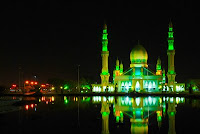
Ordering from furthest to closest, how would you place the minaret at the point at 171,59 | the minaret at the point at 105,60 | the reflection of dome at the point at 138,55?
the reflection of dome at the point at 138,55 < the minaret at the point at 105,60 < the minaret at the point at 171,59

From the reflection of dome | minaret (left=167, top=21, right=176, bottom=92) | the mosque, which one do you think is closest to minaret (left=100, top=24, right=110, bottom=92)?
the mosque

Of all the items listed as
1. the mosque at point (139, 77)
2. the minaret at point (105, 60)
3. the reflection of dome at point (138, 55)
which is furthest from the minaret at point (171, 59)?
the minaret at point (105, 60)

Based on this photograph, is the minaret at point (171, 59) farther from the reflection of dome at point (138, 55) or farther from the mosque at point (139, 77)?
the reflection of dome at point (138, 55)

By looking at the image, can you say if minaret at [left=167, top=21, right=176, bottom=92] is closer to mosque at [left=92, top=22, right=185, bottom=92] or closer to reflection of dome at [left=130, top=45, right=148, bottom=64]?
mosque at [left=92, top=22, right=185, bottom=92]

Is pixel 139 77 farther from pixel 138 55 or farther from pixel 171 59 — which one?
pixel 171 59

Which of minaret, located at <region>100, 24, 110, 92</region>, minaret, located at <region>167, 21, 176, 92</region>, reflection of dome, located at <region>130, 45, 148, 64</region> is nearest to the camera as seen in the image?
minaret, located at <region>167, 21, 176, 92</region>

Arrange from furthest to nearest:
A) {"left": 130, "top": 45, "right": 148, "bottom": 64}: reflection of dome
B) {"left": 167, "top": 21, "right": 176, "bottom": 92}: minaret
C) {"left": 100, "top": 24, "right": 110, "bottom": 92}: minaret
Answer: {"left": 130, "top": 45, "right": 148, "bottom": 64}: reflection of dome, {"left": 100, "top": 24, "right": 110, "bottom": 92}: minaret, {"left": 167, "top": 21, "right": 176, "bottom": 92}: minaret

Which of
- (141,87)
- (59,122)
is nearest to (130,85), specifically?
(141,87)

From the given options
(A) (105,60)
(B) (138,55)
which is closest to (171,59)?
(B) (138,55)

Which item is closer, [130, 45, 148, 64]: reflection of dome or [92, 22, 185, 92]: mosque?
[92, 22, 185, 92]: mosque

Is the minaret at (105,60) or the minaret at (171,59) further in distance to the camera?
the minaret at (105,60)

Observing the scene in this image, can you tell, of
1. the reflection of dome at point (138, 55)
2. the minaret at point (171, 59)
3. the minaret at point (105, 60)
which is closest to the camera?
the minaret at point (171, 59)

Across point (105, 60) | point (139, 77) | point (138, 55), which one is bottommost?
point (139, 77)

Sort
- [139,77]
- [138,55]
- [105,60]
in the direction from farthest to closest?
[138,55] → [105,60] → [139,77]
